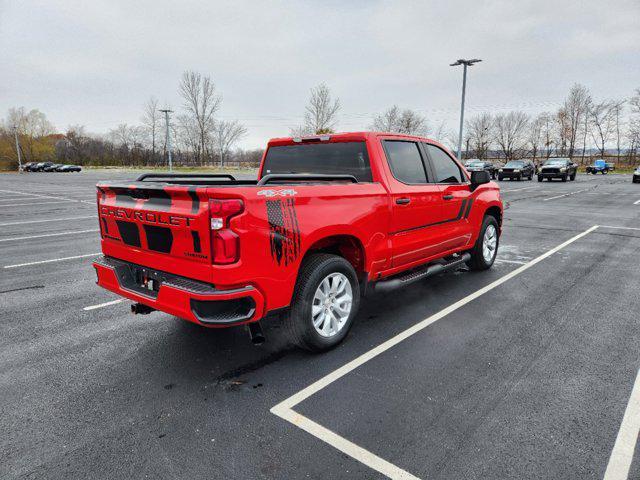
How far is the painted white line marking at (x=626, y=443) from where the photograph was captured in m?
2.25

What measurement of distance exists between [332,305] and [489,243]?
12.0 feet

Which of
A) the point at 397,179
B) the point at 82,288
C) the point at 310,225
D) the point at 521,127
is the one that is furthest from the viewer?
the point at 521,127

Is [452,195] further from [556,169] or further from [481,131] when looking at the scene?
[481,131]

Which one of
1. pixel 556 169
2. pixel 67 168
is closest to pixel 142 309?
pixel 556 169

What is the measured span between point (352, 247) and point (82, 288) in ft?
12.5

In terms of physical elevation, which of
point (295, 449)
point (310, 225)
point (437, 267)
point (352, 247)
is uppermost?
point (310, 225)

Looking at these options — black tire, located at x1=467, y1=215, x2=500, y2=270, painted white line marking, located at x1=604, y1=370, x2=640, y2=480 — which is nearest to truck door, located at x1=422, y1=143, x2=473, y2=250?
black tire, located at x1=467, y1=215, x2=500, y2=270

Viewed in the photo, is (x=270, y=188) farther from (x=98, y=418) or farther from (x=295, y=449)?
(x=98, y=418)

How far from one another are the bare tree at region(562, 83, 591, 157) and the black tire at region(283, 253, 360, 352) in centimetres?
7555

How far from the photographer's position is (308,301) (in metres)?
3.33

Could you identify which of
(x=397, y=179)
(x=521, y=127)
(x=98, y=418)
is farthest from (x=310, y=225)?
(x=521, y=127)

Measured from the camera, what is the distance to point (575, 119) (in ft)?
220

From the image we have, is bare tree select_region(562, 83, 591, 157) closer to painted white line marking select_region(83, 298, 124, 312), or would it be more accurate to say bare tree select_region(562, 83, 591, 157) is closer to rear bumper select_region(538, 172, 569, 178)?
rear bumper select_region(538, 172, 569, 178)

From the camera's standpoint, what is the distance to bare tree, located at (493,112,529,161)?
263ft
